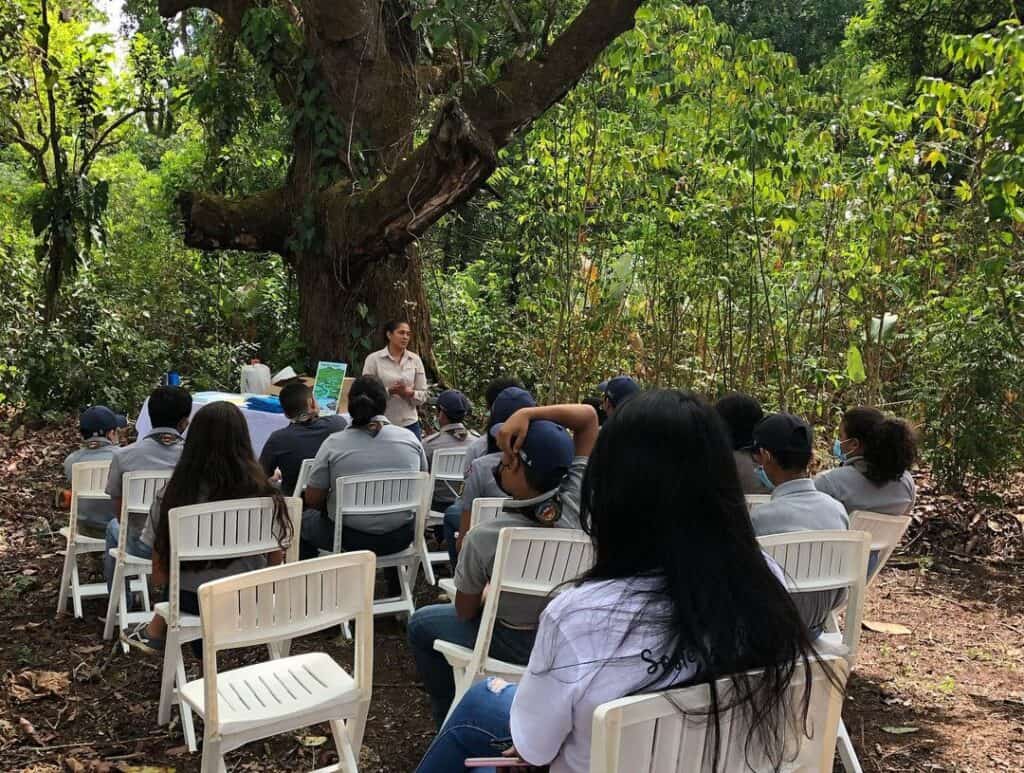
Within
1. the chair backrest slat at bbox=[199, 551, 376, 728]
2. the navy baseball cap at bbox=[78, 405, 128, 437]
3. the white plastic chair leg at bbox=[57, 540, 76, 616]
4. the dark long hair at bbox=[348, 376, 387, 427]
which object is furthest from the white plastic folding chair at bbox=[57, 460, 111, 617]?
the chair backrest slat at bbox=[199, 551, 376, 728]

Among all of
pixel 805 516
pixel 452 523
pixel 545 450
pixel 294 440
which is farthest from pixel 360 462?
pixel 805 516

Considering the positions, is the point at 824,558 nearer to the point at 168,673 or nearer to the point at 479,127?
the point at 168,673

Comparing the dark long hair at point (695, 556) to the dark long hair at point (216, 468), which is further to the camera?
the dark long hair at point (216, 468)

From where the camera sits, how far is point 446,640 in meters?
3.55

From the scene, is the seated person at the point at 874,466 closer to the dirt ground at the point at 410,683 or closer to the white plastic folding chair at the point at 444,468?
the dirt ground at the point at 410,683

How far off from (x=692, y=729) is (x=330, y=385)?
6382 millimetres

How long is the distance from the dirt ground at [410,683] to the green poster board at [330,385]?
213 cm

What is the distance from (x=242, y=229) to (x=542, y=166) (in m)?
3.17

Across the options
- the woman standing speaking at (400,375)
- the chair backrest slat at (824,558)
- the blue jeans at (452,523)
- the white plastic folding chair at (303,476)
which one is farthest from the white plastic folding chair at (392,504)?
the woman standing speaking at (400,375)

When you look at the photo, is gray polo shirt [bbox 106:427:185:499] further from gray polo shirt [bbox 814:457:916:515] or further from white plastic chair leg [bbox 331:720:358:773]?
gray polo shirt [bbox 814:457:916:515]

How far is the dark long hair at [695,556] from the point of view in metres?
1.85

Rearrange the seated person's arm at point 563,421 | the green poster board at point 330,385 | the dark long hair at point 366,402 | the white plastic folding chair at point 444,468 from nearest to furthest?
the seated person's arm at point 563,421
the dark long hair at point 366,402
the white plastic folding chair at point 444,468
the green poster board at point 330,385

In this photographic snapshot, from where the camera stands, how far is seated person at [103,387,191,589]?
195 inches

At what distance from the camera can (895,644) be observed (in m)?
5.61
